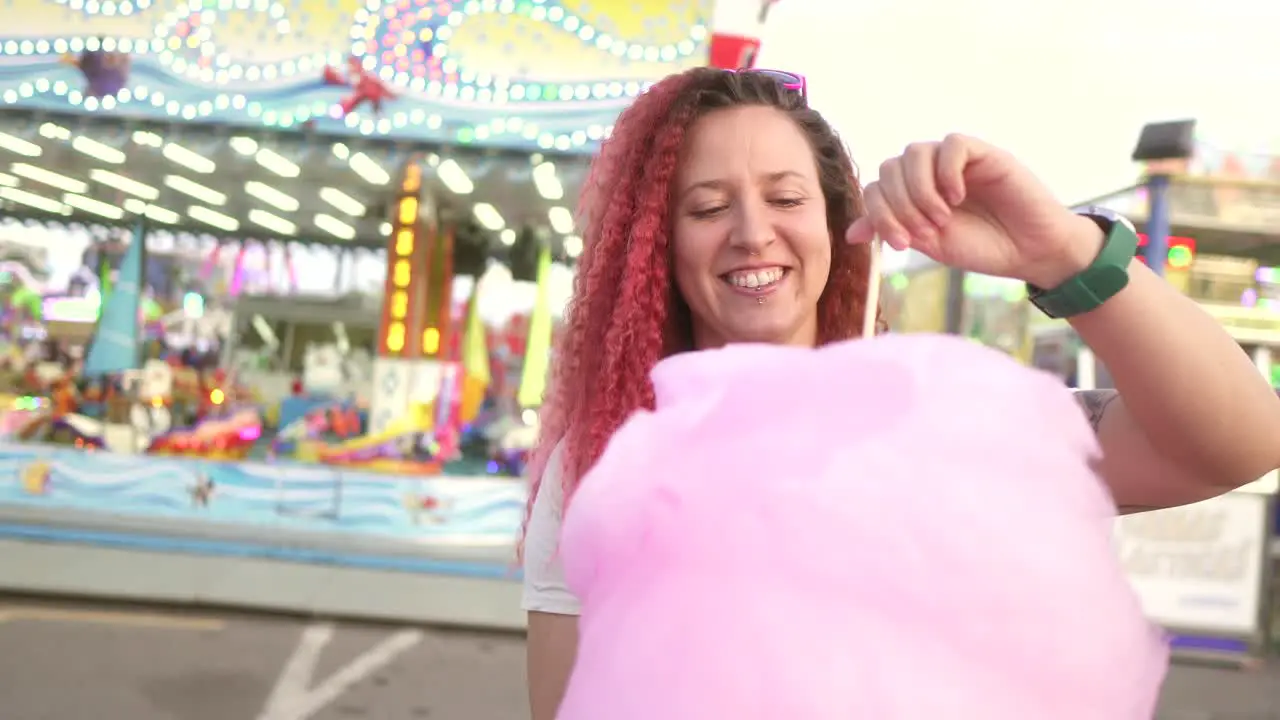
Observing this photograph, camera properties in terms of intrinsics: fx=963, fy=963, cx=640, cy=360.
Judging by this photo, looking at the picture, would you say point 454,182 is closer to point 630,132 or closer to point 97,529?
point 97,529

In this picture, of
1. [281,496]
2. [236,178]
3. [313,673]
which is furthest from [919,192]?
[236,178]

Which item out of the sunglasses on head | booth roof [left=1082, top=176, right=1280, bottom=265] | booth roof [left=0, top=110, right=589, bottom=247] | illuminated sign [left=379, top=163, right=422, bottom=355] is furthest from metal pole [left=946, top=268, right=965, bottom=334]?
the sunglasses on head

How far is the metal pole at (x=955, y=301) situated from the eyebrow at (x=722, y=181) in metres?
5.95

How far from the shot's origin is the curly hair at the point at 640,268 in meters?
1.10

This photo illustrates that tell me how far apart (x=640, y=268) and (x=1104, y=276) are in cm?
48

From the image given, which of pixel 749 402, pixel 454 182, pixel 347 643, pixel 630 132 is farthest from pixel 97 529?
pixel 749 402

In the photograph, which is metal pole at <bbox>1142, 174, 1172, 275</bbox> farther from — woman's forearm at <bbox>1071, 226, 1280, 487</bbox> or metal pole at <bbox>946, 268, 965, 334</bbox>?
woman's forearm at <bbox>1071, 226, 1280, 487</bbox>

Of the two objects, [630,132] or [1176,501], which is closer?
[1176,501]

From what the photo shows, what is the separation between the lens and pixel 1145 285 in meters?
0.82

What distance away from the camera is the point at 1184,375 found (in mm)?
829

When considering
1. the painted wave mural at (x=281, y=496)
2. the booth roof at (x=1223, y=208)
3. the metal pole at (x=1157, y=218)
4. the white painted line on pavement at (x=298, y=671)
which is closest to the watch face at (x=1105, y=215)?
the white painted line on pavement at (x=298, y=671)

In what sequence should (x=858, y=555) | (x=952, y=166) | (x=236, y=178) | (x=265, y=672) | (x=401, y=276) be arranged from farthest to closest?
(x=401, y=276), (x=236, y=178), (x=265, y=672), (x=952, y=166), (x=858, y=555)

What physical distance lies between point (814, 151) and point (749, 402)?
507 millimetres

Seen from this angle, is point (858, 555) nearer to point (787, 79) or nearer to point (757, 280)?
point (757, 280)
